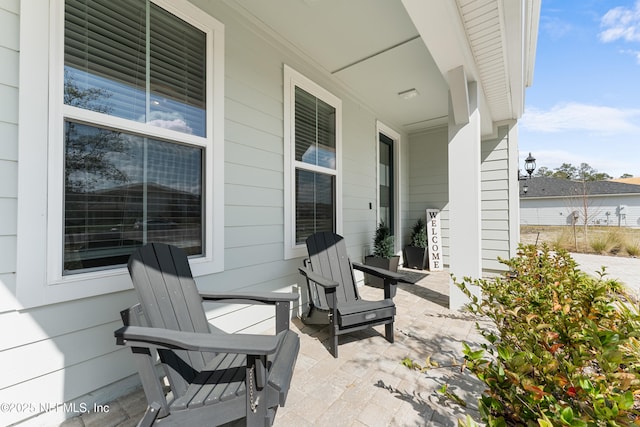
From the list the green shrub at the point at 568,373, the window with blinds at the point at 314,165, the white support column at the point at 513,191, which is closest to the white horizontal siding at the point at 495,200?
the white support column at the point at 513,191

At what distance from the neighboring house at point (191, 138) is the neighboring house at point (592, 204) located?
16836mm

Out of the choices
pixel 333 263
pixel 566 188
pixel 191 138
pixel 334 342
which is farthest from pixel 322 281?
pixel 566 188

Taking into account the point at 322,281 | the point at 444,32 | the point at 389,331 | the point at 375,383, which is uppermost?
the point at 444,32

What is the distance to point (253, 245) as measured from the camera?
2578 millimetres

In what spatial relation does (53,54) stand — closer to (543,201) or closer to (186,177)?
(186,177)

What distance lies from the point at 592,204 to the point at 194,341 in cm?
2173

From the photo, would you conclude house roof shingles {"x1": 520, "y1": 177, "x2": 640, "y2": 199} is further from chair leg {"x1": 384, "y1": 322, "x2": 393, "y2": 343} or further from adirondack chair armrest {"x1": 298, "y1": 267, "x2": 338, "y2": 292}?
adirondack chair armrest {"x1": 298, "y1": 267, "x2": 338, "y2": 292}

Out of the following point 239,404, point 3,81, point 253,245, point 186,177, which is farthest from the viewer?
point 253,245

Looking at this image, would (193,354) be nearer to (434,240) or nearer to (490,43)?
(490,43)

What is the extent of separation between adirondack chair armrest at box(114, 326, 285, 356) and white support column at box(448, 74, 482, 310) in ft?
8.73

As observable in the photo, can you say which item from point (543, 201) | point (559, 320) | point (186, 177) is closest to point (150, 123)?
point (186, 177)

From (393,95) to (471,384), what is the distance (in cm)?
390

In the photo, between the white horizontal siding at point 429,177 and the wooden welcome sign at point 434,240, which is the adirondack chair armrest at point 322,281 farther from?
the white horizontal siding at point 429,177

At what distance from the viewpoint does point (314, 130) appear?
344cm
